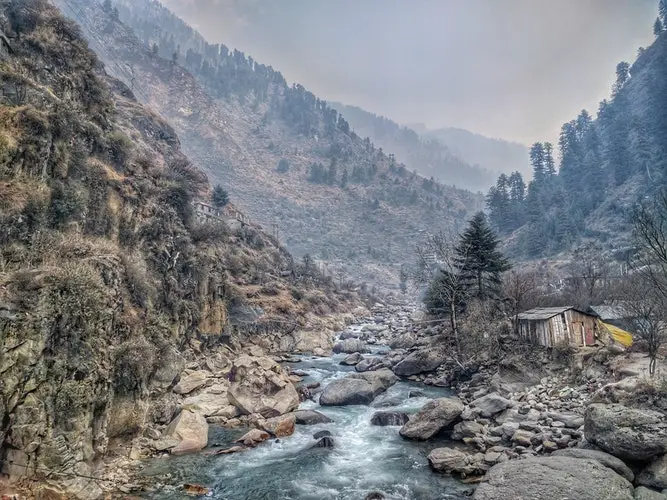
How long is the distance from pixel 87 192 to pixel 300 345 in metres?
26.4

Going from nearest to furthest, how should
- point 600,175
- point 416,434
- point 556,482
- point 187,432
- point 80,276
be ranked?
point 556,482
point 80,276
point 187,432
point 416,434
point 600,175

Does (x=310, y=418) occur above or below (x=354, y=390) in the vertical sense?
below

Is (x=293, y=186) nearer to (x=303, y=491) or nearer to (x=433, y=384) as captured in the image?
(x=433, y=384)

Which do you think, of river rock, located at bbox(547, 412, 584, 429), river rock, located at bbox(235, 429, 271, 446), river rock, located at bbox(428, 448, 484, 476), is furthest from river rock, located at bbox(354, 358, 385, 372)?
river rock, located at bbox(428, 448, 484, 476)

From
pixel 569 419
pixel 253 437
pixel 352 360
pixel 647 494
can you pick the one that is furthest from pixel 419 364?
pixel 647 494

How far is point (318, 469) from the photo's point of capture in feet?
51.2

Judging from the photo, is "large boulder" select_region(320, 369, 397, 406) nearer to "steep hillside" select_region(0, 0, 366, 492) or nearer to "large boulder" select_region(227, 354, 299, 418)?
"large boulder" select_region(227, 354, 299, 418)

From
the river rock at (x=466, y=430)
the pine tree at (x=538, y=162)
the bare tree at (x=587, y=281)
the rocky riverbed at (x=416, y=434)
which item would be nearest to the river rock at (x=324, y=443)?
the rocky riverbed at (x=416, y=434)

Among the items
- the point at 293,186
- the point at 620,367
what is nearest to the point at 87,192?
the point at 620,367

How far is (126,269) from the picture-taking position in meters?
20.7

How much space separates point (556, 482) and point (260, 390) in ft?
49.7

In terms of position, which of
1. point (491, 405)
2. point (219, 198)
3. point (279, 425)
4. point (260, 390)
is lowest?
point (279, 425)

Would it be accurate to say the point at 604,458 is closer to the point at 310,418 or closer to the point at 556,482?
the point at 556,482

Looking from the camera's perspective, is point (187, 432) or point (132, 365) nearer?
point (132, 365)
